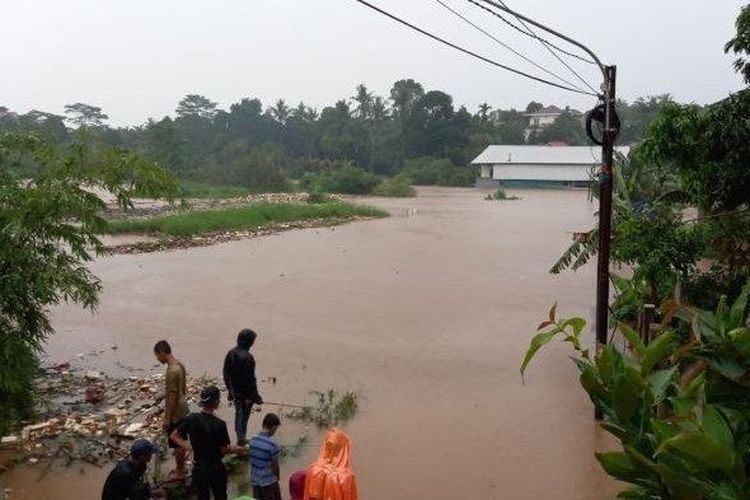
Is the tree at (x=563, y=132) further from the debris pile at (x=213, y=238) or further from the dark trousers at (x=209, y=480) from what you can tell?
the dark trousers at (x=209, y=480)

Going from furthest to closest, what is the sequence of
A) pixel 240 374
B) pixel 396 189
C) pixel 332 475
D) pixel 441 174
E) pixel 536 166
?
1. pixel 441 174
2. pixel 536 166
3. pixel 396 189
4. pixel 240 374
5. pixel 332 475

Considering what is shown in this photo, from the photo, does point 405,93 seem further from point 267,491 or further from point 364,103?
point 267,491

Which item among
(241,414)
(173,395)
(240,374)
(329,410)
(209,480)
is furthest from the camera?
(329,410)

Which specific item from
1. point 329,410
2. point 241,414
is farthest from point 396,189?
point 241,414

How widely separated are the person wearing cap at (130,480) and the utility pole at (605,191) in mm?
4746

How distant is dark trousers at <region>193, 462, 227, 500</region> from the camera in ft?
16.6

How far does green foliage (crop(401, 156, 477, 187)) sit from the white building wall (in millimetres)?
3594

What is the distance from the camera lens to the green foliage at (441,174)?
63906 millimetres

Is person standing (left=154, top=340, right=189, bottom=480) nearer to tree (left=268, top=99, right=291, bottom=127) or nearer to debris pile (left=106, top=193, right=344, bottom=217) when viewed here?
debris pile (left=106, top=193, right=344, bottom=217)

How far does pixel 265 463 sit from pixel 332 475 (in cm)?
97

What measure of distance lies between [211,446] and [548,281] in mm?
14446

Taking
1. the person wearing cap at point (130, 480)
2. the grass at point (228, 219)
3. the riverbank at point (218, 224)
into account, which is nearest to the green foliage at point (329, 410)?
the person wearing cap at point (130, 480)

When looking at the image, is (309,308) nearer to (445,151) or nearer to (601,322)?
(601,322)

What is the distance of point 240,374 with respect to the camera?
6.38 meters
